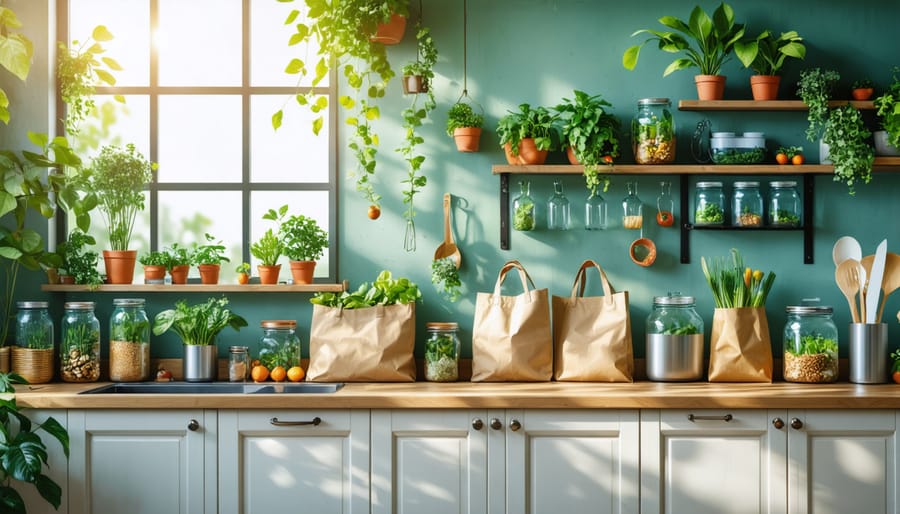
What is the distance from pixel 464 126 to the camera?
375 centimetres

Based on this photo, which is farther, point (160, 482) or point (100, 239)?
point (100, 239)

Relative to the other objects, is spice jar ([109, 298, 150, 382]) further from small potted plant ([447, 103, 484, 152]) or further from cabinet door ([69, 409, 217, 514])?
small potted plant ([447, 103, 484, 152])

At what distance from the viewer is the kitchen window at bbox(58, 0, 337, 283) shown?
3.94 m

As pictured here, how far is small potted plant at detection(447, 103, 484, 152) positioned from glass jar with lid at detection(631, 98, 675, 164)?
2.17 ft

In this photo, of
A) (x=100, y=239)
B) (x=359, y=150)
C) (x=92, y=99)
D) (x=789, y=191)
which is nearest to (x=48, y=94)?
(x=92, y=99)

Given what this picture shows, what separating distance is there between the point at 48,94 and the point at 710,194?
2886 millimetres

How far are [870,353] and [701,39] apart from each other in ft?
4.76

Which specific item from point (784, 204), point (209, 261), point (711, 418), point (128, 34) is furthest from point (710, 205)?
point (128, 34)

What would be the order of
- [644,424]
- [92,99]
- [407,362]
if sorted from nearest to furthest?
[644,424], [407,362], [92,99]

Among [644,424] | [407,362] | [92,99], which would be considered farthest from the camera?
[92,99]

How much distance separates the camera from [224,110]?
3.97 metres

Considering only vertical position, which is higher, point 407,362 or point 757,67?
point 757,67

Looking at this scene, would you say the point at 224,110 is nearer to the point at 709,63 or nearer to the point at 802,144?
the point at 709,63

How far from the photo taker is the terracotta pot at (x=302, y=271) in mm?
3760
